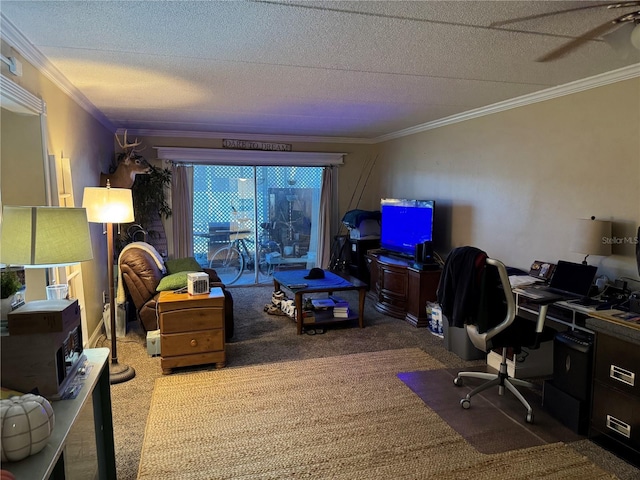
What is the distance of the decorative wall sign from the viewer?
6.25 m

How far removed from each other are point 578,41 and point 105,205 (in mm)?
3300

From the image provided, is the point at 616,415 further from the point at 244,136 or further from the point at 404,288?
the point at 244,136

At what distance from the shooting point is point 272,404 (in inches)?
115

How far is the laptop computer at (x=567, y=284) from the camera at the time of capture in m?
3.03

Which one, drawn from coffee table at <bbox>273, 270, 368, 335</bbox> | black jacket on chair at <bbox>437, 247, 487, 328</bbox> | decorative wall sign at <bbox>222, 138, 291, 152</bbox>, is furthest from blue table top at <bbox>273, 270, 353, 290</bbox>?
decorative wall sign at <bbox>222, 138, 291, 152</bbox>

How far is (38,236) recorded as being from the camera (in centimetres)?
164

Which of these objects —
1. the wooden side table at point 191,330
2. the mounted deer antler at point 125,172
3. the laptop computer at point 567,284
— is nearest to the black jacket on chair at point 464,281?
the laptop computer at point 567,284

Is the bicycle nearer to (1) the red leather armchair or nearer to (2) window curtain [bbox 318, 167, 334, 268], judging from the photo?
(2) window curtain [bbox 318, 167, 334, 268]

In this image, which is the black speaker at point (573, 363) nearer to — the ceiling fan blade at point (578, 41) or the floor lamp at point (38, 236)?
the ceiling fan blade at point (578, 41)

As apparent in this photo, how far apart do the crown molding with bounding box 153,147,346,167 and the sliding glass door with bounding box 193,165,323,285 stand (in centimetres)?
16

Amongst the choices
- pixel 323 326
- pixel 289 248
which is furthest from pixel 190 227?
pixel 323 326

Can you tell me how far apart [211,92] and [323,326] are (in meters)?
2.56

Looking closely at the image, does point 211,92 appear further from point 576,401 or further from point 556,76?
point 576,401

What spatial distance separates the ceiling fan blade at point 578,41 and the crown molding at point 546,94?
69 centimetres
